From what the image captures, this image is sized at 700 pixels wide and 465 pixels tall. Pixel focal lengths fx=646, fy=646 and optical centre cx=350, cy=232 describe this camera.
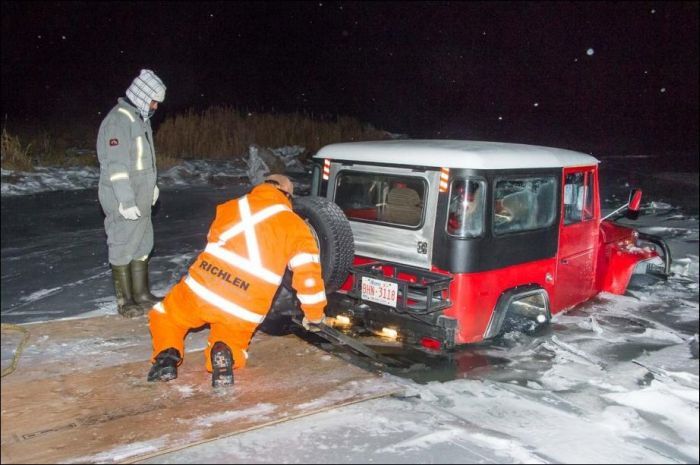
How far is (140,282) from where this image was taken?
6039 millimetres

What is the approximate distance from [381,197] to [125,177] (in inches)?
88.8

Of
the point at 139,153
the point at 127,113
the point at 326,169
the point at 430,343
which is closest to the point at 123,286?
the point at 139,153

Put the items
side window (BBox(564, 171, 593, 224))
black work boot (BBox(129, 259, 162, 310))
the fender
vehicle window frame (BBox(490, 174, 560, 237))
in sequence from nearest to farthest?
vehicle window frame (BBox(490, 174, 560, 237)) < the fender < black work boot (BBox(129, 259, 162, 310)) < side window (BBox(564, 171, 593, 224))

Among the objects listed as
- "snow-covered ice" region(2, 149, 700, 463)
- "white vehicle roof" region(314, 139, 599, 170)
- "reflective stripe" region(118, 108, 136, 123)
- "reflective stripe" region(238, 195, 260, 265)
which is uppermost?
"reflective stripe" region(118, 108, 136, 123)

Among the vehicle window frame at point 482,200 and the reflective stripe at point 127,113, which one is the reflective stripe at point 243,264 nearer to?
the vehicle window frame at point 482,200

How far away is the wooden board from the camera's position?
11.7 ft

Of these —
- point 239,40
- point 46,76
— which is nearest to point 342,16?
point 239,40

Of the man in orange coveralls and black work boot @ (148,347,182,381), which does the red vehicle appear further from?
black work boot @ (148,347,182,381)

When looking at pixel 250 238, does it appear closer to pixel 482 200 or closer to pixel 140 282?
pixel 482 200

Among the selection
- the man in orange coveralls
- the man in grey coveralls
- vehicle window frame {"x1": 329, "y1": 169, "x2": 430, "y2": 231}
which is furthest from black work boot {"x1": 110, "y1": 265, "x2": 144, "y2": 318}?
vehicle window frame {"x1": 329, "y1": 169, "x2": 430, "y2": 231}

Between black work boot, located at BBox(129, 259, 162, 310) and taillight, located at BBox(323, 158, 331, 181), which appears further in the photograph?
taillight, located at BBox(323, 158, 331, 181)

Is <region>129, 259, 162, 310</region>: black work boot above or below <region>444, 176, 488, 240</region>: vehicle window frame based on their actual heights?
below

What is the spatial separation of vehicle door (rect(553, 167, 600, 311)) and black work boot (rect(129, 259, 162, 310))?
3.81m

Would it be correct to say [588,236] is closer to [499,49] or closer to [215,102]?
[215,102]
